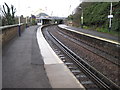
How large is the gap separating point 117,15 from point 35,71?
2185 centimetres

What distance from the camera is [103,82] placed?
18.4ft

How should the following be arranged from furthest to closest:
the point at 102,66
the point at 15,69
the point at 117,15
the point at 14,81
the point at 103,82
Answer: the point at 117,15 → the point at 102,66 → the point at 15,69 → the point at 103,82 → the point at 14,81

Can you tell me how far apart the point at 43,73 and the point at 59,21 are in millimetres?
87151

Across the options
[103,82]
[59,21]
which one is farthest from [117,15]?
[59,21]

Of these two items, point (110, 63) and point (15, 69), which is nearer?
point (15, 69)

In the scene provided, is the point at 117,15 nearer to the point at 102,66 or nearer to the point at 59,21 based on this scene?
the point at 102,66

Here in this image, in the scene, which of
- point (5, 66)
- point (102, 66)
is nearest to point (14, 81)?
point (5, 66)

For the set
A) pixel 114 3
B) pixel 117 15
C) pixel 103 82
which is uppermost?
pixel 114 3

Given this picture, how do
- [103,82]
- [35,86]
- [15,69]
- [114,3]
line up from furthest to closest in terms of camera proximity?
[114,3]
[15,69]
[103,82]
[35,86]

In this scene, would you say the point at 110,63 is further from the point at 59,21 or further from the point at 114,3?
the point at 59,21

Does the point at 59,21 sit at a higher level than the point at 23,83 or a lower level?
higher

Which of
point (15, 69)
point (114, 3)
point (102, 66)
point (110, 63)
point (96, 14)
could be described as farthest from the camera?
point (96, 14)

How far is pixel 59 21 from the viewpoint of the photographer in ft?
301

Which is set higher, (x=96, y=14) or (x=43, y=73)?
(x=96, y=14)
